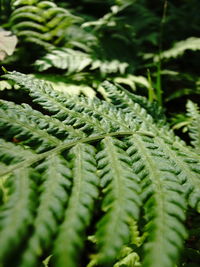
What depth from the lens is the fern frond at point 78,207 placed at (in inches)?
22.7

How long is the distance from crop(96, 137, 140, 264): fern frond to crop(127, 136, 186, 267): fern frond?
50mm

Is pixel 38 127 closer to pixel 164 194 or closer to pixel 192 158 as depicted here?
pixel 164 194

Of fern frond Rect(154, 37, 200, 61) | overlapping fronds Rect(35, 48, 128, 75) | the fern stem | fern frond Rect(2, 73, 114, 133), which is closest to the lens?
the fern stem

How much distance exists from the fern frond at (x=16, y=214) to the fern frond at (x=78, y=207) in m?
0.09

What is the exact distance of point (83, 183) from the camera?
78 centimetres

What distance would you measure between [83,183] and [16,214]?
22 cm

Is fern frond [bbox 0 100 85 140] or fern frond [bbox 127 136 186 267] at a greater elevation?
fern frond [bbox 0 100 85 140]

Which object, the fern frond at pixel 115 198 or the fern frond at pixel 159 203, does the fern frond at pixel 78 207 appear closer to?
the fern frond at pixel 115 198

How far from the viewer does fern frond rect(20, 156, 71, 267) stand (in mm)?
583

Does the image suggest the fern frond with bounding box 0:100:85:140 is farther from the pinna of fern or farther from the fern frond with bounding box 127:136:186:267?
the fern frond with bounding box 127:136:186:267

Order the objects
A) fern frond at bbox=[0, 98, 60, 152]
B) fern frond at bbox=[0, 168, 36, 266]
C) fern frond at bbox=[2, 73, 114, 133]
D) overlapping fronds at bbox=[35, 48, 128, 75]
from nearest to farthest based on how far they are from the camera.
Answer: fern frond at bbox=[0, 168, 36, 266]
fern frond at bbox=[0, 98, 60, 152]
fern frond at bbox=[2, 73, 114, 133]
overlapping fronds at bbox=[35, 48, 128, 75]

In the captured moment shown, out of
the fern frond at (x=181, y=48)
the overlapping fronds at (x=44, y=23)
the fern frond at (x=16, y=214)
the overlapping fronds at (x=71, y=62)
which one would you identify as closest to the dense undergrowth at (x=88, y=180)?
the fern frond at (x=16, y=214)

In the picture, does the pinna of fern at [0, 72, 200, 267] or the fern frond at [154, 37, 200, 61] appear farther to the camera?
the fern frond at [154, 37, 200, 61]

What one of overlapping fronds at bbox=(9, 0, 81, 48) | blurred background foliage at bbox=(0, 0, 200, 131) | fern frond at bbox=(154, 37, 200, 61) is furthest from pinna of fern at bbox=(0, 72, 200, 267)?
fern frond at bbox=(154, 37, 200, 61)
